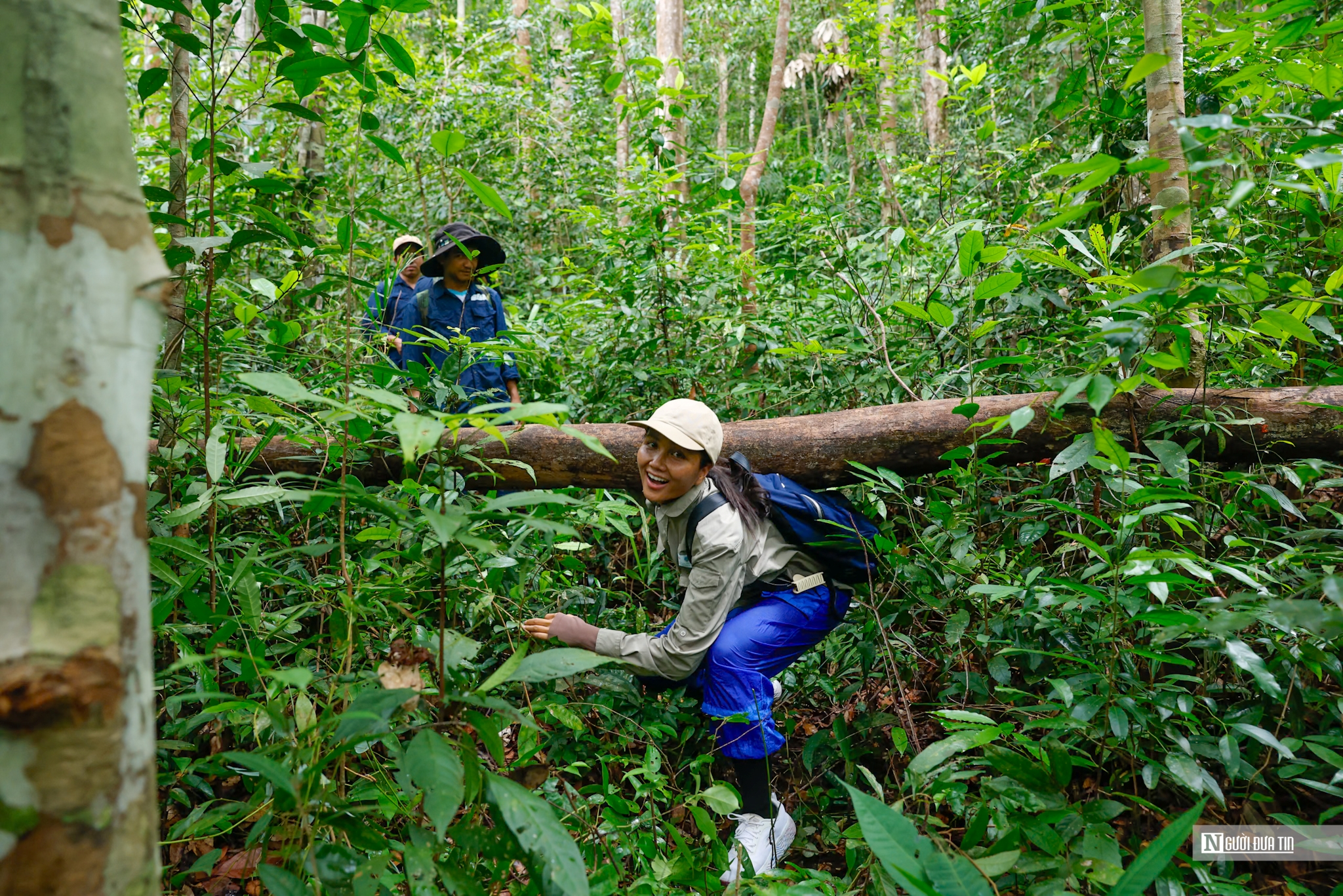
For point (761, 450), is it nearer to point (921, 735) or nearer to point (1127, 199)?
point (921, 735)

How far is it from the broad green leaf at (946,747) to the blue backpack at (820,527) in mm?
925

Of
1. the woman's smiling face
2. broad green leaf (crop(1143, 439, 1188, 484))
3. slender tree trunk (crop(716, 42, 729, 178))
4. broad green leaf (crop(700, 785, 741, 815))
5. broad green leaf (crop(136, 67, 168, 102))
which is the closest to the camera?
broad green leaf (crop(700, 785, 741, 815))

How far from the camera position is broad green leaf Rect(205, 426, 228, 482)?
2.07 m

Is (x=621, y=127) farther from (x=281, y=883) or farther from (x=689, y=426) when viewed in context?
(x=281, y=883)

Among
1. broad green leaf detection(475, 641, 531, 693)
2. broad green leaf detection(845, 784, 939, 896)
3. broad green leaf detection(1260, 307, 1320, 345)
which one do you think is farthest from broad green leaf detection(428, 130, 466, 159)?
broad green leaf detection(1260, 307, 1320, 345)

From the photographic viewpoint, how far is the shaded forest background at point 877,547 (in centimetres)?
155

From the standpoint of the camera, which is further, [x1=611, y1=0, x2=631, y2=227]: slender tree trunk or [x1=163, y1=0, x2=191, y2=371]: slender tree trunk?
[x1=611, y1=0, x2=631, y2=227]: slender tree trunk

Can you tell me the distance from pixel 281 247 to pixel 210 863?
4.13 meters

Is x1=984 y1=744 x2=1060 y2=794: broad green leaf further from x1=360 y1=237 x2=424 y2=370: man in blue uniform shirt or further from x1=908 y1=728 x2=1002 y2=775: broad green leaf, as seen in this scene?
x1=360 y1=237 x2=424 y2=370: man in blue uniform shirt

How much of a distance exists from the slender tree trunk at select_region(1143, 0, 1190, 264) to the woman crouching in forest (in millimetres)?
1686

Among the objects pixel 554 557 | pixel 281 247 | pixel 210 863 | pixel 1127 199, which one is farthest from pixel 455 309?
pixel 1127 199

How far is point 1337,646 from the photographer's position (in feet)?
6.93

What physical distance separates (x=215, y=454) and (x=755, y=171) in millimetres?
4372

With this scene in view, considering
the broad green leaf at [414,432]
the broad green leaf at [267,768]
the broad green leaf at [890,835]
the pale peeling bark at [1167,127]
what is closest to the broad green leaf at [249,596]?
the broad green leaf at [267,768]
